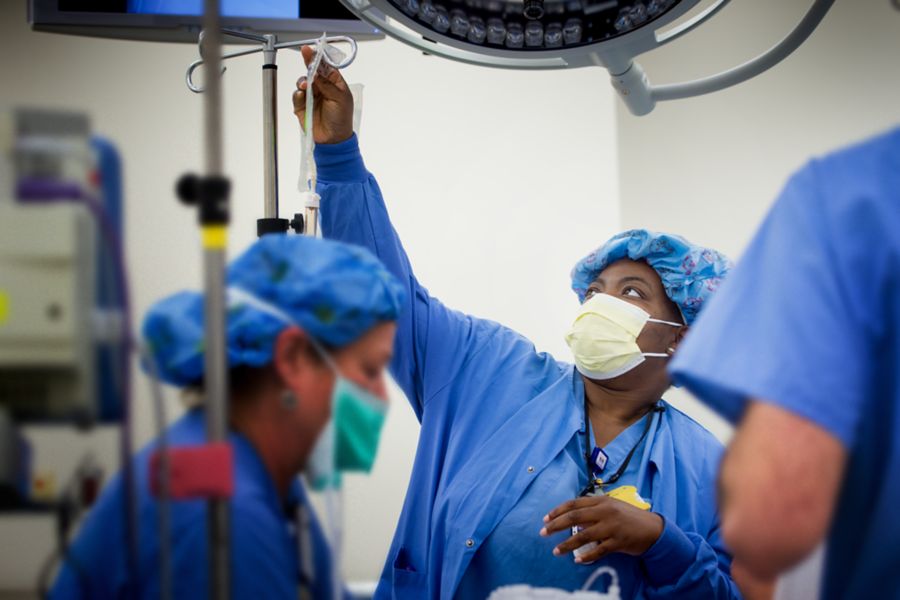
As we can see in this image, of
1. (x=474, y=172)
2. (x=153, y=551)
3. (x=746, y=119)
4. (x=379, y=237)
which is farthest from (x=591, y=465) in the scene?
(x=746, y=119)

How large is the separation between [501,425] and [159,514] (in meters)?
0.97

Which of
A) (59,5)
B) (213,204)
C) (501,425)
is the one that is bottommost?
(501,425)

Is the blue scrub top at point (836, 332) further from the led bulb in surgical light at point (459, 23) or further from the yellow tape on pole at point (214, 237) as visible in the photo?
the led bulb in surgical light at point (459, 23)

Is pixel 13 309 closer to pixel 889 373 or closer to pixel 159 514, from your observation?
pixel 159 514

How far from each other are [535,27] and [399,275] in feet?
1.85

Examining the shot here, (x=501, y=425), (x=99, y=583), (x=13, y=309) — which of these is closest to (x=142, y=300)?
(x=13, y=309)

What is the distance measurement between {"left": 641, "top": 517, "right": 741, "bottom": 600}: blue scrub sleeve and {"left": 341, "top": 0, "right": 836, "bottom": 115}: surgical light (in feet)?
2.61

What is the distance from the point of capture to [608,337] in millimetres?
1733

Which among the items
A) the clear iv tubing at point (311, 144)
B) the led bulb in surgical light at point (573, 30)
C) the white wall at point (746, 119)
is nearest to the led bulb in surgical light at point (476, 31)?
the led bulb in surgical light at point (573, 30)

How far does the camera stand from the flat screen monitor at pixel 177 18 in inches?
65.6

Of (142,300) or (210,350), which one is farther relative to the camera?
(142,300)

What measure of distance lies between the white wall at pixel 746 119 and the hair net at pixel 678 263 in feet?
2.79

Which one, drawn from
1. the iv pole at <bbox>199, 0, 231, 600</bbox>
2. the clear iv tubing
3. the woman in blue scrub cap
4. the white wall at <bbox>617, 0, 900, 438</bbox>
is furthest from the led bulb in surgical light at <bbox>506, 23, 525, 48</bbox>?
the white wall at <bbox>617, 0, 900, 438</bbox>

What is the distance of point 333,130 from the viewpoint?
59.0 inches
